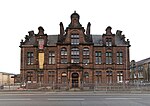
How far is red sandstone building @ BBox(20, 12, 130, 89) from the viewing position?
Answer: 1966 inches

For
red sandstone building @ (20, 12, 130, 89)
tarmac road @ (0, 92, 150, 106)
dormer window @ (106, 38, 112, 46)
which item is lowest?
tarmac road @ (0, 92, 150, 106)

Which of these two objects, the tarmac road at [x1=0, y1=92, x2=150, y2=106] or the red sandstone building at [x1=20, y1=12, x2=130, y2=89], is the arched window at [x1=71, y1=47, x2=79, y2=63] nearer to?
the red sandstone building at [x1=20, y1=12, x2=130, y2=89]

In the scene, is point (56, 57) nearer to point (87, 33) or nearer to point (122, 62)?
point (87, 33)

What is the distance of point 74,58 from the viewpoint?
165ft

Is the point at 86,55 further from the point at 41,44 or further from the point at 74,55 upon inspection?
the point at 41,44

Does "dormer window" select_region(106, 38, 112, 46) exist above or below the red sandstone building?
above

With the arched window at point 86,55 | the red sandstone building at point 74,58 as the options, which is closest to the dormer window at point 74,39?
the red sandstone building at point 74,58

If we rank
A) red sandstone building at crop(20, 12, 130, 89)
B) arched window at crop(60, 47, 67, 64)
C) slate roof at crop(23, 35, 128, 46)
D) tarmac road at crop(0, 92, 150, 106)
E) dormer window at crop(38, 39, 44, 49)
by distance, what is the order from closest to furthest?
tarmac road at crop(0, 92, 150, 106)
red sandstone building at crop(20, 12, 130, 89)
arched window at crop(60, 47, 67, 64)
dormer window at crop(38, 39, 44, 49)
slate roof at crop(23, 35, 128, 46)

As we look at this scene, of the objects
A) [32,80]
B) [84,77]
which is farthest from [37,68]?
[84,77]

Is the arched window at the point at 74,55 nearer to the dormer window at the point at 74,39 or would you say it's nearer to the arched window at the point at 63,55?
the dormer window at the point at 74,39

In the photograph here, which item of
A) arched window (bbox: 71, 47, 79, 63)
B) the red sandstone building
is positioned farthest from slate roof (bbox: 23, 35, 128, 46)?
arched window (bbox: 71, 47, 79, 63)

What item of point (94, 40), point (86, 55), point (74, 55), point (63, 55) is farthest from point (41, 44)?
point (94, 40)

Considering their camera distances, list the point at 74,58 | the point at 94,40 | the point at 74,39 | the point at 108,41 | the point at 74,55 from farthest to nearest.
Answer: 1. the point at 94,40
2. the point at 108,41
3. the point at 74,39
4. the point at 74,55
5. the point at 74,58

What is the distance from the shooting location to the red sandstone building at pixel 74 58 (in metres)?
49.9
